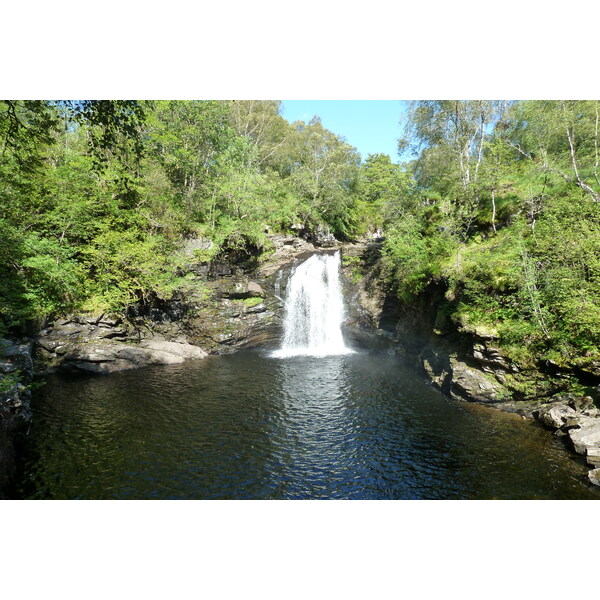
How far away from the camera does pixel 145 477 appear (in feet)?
29.9

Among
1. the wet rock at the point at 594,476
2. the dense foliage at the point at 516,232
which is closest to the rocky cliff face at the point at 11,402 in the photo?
the wet rock at the point at 594,476

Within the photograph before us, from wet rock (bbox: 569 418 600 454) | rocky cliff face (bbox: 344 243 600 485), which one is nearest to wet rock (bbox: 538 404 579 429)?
rocky cliff face (bbox: 344 243 600 485)

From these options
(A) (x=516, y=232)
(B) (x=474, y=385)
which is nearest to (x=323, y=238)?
(A) (x=516, y=232)

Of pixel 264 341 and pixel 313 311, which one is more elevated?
pixel 313 311

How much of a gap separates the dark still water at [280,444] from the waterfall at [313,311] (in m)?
7.60

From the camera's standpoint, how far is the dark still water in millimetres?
8656

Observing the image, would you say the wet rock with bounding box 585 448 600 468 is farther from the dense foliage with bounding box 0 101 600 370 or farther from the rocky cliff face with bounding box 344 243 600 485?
the dense foliage with bounding box 0 101 600 370

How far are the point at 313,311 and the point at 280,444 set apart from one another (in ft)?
49.5

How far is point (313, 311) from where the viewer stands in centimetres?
2534

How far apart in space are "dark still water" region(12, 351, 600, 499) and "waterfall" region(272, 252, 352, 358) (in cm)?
760

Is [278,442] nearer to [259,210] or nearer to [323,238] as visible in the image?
[259,210]
